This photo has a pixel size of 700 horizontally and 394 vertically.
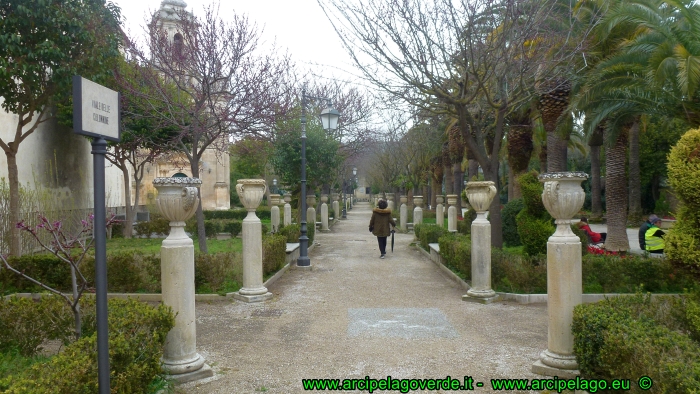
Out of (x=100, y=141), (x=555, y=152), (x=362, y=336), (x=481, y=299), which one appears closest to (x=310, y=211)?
(x=555, y=152)

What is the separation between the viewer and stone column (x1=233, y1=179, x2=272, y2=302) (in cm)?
866

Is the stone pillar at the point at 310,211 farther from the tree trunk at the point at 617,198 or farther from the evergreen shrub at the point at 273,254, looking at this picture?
the tree trunk at the point at 617,198

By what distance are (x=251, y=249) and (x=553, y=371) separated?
536 cm

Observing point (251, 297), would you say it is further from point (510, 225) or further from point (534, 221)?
point (510, 225)

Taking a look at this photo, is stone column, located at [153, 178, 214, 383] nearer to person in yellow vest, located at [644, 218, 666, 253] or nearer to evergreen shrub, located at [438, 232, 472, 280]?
evergreen shrub, located at [438, 232, 472, 280]

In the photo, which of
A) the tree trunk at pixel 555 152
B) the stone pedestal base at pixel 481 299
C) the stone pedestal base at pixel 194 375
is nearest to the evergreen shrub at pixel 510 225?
the tree trunk at pixel 555 152

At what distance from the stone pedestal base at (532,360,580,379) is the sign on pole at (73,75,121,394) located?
379cm

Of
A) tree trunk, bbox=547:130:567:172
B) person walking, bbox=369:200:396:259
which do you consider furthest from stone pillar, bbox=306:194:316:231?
tree trunk, bbox=547:130:567:172

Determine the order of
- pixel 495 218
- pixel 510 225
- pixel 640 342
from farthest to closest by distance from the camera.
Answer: pixel 510 225 → pixel 495 218 → pixel 640 342

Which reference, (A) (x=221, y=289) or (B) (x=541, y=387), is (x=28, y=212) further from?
(B) (x=541, y=387)

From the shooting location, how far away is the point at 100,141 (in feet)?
9.98

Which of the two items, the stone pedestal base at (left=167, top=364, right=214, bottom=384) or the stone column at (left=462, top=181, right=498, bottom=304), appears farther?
the stone column at (left=462, top=181, right=498, bottom=304)

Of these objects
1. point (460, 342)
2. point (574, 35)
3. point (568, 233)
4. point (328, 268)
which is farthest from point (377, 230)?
point (568, 233)

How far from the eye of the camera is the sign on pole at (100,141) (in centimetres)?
283
